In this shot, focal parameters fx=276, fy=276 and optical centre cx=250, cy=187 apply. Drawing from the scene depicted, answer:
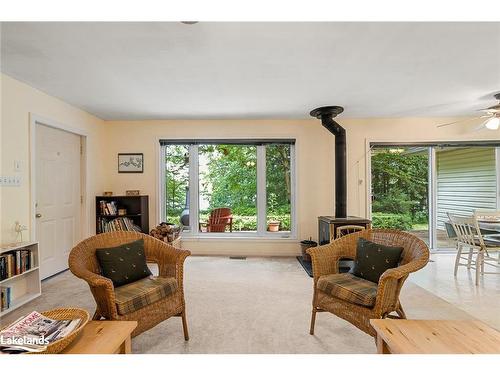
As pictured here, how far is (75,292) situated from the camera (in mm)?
2996

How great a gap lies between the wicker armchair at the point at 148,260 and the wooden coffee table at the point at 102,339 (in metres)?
0.34

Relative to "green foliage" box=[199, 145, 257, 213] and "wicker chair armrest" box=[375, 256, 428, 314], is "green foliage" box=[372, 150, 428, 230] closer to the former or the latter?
"green foliage" box=[199, 145, 257, 213]

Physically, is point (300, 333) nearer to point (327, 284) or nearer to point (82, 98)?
point (327, 284)

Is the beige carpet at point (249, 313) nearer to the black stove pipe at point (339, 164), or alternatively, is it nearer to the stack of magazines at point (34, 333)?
the stack of magazines at point (34, 333)

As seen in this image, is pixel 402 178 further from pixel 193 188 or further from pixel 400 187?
pixel 193 188

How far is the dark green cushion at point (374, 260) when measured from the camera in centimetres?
206

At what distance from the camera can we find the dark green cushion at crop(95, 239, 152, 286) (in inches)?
78.6

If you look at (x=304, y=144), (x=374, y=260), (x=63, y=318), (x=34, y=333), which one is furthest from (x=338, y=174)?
(x=34, y=333)

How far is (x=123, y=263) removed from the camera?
205 centimetres

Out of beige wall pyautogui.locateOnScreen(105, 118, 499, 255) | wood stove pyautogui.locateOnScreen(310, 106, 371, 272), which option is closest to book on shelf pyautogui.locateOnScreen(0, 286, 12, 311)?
beige wall pyautogui.locateOnScreen(105, 118, 499, 255)

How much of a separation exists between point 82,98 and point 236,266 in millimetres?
3036

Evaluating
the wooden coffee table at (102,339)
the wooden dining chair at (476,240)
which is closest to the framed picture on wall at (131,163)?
the wooden coffee table at (102,339)
